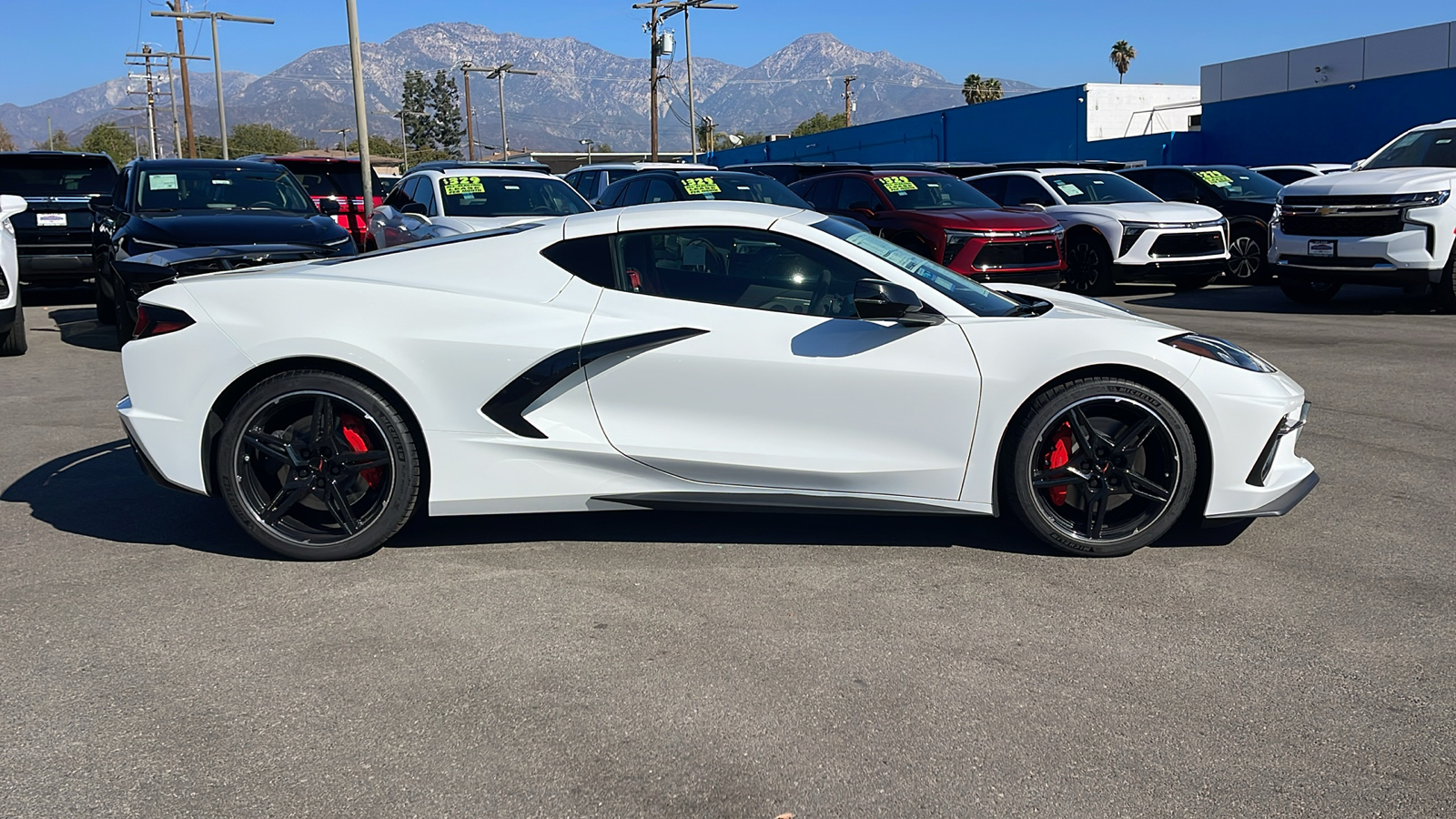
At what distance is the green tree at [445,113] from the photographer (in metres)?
129

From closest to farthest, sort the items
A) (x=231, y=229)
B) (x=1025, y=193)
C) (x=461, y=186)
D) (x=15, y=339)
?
(x=231, y=229) < (x=15, y=339) < (x=461, y=186) < (x=1025, y=193)

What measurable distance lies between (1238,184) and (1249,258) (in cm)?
117

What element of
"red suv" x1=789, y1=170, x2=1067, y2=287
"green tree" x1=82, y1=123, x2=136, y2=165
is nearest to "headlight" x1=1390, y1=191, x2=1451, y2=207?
"red suv" x1=789, y1=170, x2=1067, y2=287

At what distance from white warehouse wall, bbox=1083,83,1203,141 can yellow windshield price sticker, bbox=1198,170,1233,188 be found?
2265cm

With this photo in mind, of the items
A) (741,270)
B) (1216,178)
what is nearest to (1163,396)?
(741,270)

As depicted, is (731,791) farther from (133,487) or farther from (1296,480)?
(133,487)

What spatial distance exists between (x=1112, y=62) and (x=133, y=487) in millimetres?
89217

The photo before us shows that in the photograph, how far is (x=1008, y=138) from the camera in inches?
1558

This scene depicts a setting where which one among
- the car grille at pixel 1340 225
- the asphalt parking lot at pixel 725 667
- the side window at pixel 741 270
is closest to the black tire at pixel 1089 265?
the car grille at pixel 1340 225

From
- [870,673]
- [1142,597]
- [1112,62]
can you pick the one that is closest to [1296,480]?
[1142,597]

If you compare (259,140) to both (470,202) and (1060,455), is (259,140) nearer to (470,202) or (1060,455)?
(470,202)

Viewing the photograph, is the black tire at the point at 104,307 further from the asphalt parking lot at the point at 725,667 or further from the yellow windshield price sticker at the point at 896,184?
the yellow windshield price sticker at the point at 896,184

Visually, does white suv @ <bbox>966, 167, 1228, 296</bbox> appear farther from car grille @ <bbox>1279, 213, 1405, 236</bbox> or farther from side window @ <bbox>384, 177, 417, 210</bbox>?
side window @ <bbox>384, 177, 417, 210</bbox>

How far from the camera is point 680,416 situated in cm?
439
